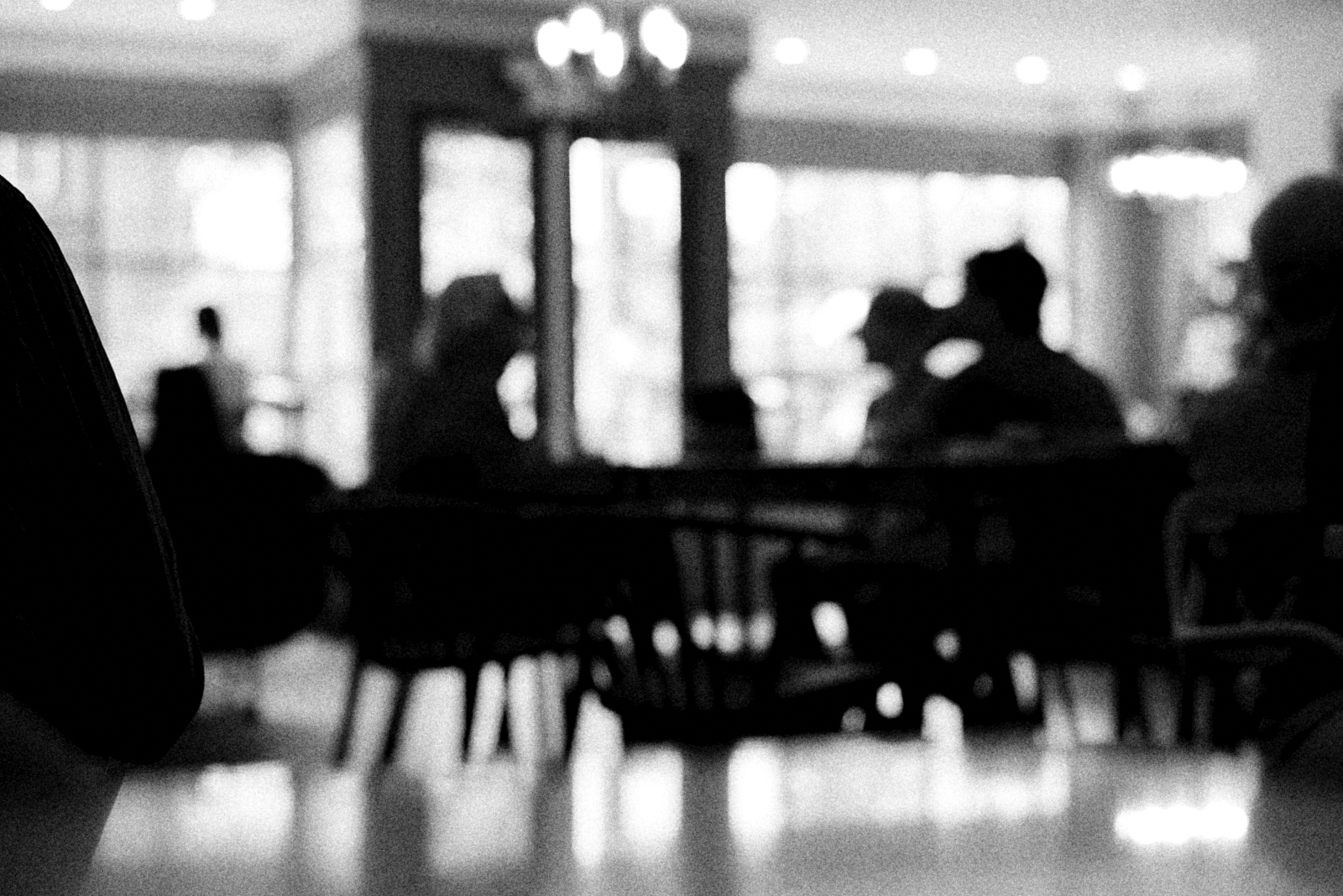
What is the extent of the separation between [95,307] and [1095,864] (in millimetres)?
9838

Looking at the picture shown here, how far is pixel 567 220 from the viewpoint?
31.6 ft

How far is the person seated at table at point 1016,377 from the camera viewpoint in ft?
14.5

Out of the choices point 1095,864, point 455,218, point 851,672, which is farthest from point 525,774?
point 455,218

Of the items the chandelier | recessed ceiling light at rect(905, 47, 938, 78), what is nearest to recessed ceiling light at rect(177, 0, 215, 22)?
the chandelier

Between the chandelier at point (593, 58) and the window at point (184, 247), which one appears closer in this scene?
the chandelier at point (593, 58)

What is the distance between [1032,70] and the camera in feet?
36.7

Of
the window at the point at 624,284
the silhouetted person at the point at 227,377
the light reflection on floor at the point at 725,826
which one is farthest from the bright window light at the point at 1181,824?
the window at the point at 624,284

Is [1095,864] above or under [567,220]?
above

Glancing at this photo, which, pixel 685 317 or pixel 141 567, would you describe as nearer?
pixel 141 567

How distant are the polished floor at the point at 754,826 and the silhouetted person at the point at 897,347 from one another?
431cm

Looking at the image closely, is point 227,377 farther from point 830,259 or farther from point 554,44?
point 830,259

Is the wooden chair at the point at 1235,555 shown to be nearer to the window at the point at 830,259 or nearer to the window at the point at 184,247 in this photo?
the window at the point at 184,247

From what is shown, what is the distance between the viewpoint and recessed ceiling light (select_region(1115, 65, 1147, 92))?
1122 cm

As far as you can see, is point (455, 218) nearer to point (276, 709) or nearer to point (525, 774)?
point (276, 709)
